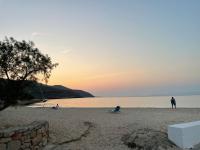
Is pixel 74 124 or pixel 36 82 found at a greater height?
pixel 36 82

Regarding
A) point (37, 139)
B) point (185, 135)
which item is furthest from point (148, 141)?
point (37, 139)

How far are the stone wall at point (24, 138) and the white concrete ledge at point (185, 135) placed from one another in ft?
17.9

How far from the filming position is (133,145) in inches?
456

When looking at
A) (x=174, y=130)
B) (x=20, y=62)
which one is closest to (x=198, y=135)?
(x=174, y=130)

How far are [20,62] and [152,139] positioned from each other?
7.41 meters

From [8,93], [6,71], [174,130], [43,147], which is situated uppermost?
[6,71]

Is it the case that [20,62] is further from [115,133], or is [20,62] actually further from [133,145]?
[133,145]

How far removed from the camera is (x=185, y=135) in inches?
455

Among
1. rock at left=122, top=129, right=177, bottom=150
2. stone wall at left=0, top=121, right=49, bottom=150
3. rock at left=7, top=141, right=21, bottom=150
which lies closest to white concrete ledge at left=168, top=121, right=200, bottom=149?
rock at left=122, top=129, right=177, bottom=150

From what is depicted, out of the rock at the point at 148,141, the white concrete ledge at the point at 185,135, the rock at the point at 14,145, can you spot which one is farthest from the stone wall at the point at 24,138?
the white concrete ledge at the point at 185,135

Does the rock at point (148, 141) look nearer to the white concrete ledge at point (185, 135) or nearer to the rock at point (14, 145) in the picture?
the white concrete ledge at point (185, 135)

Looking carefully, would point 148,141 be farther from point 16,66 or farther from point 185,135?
point 16,66

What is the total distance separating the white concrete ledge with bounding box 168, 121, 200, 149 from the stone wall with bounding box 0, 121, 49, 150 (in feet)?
17.9

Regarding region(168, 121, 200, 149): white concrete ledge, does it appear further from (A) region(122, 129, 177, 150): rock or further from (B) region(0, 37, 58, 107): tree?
(B) region(0, 37, 58, 107): tree
